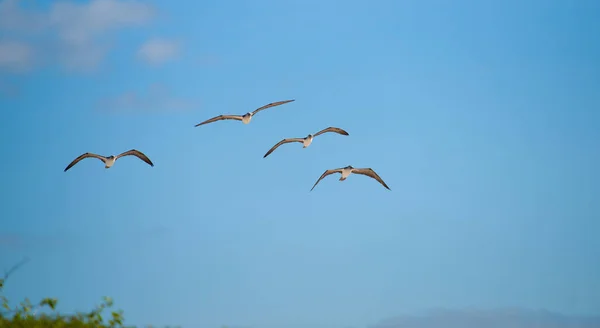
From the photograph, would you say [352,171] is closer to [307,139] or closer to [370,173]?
[370,173]

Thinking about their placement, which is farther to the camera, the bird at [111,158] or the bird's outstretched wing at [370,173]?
the bird's outstretched wing at [370,173]

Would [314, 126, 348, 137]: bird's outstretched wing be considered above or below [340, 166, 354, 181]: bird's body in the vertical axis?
above

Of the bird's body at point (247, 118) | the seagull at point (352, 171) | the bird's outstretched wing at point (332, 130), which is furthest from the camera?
the bird's outstretched wing at point (332, 130)

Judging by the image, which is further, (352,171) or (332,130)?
(332,130)

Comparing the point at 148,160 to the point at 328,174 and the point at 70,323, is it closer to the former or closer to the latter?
the point at 328,174

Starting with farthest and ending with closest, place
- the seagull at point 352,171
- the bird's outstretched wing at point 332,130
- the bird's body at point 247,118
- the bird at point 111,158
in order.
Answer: the bird's outstretched wing at point 332,130, the bird's body at point 247,118, the seagull at point 352,171, the bird at point 111,158

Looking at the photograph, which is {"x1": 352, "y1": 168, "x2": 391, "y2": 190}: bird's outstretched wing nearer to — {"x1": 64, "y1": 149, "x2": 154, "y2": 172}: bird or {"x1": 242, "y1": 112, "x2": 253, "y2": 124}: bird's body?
{"x1": 242, "y1": 112, "x2": 253, "y2": 124}: bird's body

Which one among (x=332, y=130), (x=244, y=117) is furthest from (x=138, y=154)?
(x=332, y=130)

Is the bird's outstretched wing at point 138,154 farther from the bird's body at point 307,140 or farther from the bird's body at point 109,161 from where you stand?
Result: the bird's body at point 307,140

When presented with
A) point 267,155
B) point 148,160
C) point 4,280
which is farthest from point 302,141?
point 4,280

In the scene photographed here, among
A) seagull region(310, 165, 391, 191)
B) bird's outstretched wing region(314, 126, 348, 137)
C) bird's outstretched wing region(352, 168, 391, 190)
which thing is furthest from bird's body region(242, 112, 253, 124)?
bird's outstretched wing region(352, 168, 391, 190)

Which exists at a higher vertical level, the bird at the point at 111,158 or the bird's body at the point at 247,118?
the bird's body at the point at 247,118

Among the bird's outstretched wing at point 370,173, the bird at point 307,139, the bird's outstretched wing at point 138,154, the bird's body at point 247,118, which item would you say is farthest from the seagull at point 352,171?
the bird's outstretched wing at point 138,154

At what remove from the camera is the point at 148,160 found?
35500mm
